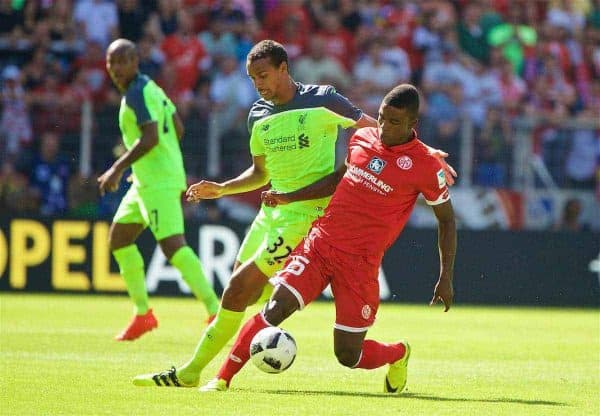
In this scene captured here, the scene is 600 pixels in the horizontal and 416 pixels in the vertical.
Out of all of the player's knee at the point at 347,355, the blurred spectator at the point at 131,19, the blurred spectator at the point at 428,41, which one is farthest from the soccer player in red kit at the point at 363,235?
the blurred spectator at the point at 428,41

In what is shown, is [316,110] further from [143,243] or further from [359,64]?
[359,64]

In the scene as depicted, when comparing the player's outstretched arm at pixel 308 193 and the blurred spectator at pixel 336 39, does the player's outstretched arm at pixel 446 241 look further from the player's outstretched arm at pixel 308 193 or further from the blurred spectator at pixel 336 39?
the blurred spectator at pixel 336 39

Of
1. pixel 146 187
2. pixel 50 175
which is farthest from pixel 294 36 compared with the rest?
pixel 146 187

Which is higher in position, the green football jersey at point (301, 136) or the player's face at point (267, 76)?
the player's face at point (267, 76)

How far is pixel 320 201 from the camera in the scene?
9219 mm

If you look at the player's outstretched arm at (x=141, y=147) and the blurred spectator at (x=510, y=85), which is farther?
the blurred spectator at (x=510, y=85)

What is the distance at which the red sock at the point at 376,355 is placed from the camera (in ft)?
28.5

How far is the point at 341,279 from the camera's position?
27.8 ft

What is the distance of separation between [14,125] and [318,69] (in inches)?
181

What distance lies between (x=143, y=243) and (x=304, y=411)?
418 inches

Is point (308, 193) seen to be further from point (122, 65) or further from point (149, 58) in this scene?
point (149, 58)

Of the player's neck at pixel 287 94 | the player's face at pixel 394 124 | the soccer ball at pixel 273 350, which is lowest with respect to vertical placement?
the soccer ball at pixel 273 350

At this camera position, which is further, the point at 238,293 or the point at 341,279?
the point at 238,293

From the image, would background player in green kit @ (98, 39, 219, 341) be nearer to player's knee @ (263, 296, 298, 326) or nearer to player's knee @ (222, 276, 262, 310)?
player's knee @ (222, 276, 262, 310)
